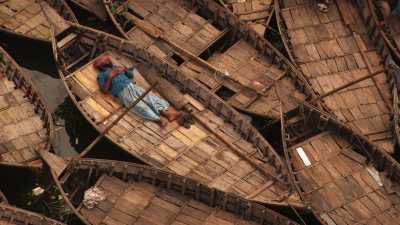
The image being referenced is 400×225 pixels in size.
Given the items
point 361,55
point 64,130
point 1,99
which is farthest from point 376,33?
point 1,99

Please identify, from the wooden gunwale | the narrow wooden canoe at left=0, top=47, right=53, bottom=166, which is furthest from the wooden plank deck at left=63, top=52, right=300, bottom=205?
the wooden gunwale

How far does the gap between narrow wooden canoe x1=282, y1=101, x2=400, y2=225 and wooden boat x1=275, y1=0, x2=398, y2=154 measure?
2.07 ft

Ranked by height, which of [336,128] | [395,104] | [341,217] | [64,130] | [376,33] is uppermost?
[376,33]

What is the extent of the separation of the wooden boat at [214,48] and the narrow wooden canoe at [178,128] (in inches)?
26.7

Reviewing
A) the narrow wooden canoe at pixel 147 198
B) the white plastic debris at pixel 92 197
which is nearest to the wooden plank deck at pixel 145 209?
the narrow wooden canoe at pixel 147 198

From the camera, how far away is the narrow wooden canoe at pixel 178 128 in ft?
59.3

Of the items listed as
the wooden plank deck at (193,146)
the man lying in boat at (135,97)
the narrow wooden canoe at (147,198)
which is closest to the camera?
the narrow wooden canoe at (147,198)

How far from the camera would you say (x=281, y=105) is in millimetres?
18969

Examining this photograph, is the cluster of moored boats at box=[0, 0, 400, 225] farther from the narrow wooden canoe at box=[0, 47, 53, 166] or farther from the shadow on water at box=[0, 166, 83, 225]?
the shadow on water at box=[0, 166, 83, 225]

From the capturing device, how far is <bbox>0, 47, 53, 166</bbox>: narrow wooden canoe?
1870 cm

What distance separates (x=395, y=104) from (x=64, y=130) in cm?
1047

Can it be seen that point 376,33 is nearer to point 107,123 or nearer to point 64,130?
point 107,123

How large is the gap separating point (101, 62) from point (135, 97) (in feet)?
5.76

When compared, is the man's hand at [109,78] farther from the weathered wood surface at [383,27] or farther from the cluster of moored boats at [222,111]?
the weathered wood surface at [383,27]
